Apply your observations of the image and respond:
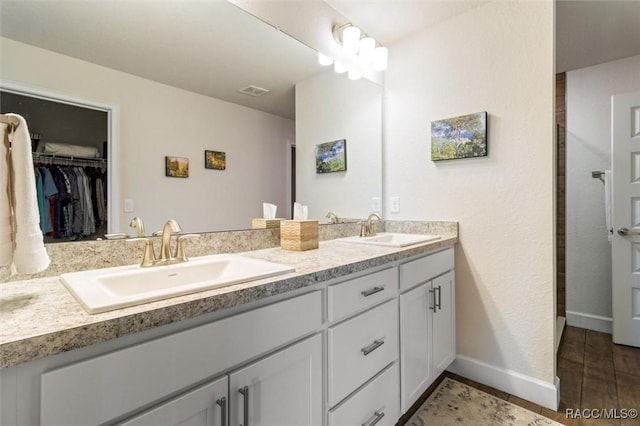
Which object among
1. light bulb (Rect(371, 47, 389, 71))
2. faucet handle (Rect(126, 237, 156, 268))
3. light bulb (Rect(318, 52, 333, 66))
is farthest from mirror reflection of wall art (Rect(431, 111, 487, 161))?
faucet handle (Rect(126, 237, 156, 268))

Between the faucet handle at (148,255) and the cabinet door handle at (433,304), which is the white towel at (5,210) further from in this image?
the cabinet door handle at (433,304)

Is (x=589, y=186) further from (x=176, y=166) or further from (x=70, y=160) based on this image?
(x=70, y=160)

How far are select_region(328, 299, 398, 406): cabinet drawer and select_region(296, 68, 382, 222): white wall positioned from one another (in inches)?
30.7

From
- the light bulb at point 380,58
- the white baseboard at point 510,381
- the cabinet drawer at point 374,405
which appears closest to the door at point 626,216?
the white baseboard at point 510,381

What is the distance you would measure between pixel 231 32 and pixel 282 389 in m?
1.52

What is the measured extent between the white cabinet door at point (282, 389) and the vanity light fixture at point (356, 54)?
1.68 metres

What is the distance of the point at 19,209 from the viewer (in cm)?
73

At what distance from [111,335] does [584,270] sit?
3530 millimetres

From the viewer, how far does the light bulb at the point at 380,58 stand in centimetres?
215

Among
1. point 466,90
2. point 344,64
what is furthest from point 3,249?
point 466,90

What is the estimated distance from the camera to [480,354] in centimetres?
193

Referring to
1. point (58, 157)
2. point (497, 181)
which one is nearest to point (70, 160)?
point (58, 157)

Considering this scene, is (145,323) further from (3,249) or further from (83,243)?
(83,243)

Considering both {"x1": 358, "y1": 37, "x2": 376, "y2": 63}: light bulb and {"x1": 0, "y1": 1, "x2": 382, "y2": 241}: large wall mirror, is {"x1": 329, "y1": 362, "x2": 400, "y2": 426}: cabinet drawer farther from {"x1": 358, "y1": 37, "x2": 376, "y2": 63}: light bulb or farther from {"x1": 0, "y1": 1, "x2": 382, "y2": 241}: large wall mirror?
{"x1": 358, "y1": 37, "x2": 376, "y2": 63}: light bulb
